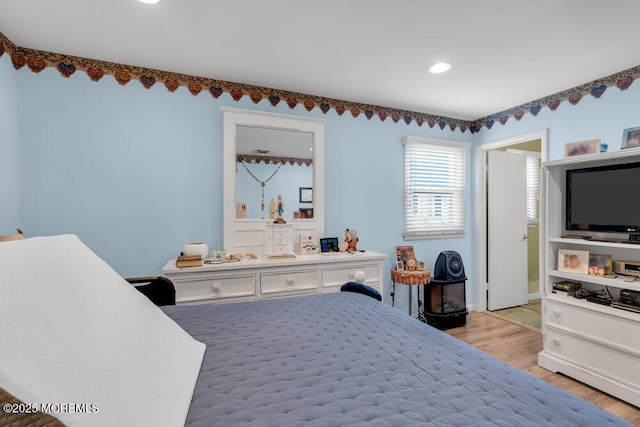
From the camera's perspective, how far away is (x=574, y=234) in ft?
9.14

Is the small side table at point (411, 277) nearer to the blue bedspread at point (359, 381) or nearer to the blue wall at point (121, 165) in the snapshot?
the blue bedspread at point (359, 381)

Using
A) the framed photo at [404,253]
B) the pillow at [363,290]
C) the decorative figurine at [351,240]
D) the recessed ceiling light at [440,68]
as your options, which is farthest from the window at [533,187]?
the pillow at [363,290]

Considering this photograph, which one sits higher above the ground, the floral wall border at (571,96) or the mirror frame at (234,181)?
the floral wall border at (571,96)

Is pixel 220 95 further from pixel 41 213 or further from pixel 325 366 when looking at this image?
pixel 325 366

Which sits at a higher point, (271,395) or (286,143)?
(286,143)

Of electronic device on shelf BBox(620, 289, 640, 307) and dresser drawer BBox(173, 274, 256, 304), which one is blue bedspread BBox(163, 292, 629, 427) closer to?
dresser drawer BBox(173, 274, 256, 304)

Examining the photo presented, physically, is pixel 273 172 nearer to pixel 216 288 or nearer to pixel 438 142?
pixel 216 288

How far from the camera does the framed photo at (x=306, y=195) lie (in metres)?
3.11

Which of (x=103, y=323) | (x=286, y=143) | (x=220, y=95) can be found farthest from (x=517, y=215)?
(x=103, y=323)

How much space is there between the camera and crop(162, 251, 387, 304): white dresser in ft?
7.50

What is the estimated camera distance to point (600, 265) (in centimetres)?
244

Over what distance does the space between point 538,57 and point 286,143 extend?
7.45 ft

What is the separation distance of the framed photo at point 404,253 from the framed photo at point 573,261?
137 centimetres

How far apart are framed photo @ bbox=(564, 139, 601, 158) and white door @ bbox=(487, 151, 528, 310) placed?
132cm
